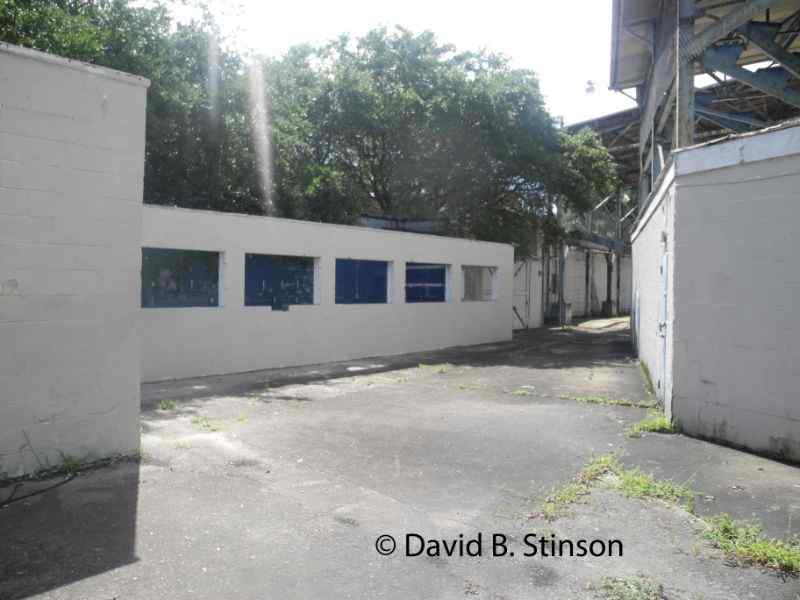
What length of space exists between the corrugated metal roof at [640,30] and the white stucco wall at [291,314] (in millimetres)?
5443

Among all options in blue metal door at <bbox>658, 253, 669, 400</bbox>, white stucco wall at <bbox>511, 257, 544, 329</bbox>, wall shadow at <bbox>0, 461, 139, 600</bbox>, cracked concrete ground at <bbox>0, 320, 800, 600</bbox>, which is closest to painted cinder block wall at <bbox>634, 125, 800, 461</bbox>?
cracked concrete ground at <bbox>0, 320, 800, 600</bbox>

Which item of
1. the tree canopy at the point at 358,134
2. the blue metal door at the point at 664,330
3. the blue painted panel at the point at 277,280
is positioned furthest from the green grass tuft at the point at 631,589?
the tree canopy at the point at 358,134

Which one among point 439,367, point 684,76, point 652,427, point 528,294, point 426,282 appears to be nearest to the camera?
point 652,427

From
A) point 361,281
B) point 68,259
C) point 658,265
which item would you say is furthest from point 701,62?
point 68,259

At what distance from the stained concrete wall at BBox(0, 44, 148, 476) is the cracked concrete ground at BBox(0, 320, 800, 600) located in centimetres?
46

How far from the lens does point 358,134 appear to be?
19953 millimetres

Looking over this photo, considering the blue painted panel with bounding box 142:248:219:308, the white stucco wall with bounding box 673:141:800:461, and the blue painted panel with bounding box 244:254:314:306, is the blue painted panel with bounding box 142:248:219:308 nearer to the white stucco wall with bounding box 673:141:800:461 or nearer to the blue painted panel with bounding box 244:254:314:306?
the blue painted panel with bounding box 244:254:314:306

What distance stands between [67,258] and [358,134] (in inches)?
627

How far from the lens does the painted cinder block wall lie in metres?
5.44

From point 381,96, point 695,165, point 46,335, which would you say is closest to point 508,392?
point 695,165

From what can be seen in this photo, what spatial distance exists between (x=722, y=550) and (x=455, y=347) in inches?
484

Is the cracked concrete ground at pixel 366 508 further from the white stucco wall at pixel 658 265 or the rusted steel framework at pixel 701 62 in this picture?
the rusted steel framework at pixel 701 62

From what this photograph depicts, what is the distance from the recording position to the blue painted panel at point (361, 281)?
43.2ft

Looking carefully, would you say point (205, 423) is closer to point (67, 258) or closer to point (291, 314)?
point (67, 258)
